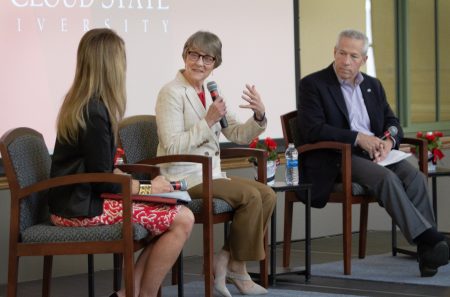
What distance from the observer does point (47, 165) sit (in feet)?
14.3

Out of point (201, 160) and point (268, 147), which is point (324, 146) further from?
point (201, 160)

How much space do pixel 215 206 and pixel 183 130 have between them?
0.44m

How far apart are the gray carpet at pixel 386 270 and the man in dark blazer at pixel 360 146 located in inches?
4.1

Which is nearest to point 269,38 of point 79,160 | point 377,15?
point 377,15

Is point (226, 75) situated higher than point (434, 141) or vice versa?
point (226, 75)

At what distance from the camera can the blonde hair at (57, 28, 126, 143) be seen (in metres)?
4.10

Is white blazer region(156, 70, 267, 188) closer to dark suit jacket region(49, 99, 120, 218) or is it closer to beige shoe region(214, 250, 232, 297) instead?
beige shoe region(214, 250, 232, 297)

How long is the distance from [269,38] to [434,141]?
1391 millimetres

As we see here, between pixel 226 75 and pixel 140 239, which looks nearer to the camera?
pixel 140 239

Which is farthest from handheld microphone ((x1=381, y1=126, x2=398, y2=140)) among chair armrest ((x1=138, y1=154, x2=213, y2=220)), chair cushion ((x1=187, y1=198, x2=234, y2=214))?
chair armrest ((x1=138, y1=154, x2=213, y2=220))

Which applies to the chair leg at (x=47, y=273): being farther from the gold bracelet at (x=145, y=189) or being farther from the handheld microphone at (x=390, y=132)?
the handheld microphone at (x=390, y=132)

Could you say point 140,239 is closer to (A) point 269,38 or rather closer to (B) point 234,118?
(B) point 234,118

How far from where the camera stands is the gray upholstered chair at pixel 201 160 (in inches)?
182

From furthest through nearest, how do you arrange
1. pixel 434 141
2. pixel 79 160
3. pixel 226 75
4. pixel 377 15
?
pixel 377 15, pixel 226 75, pixel 434 141, pixel 79 160
